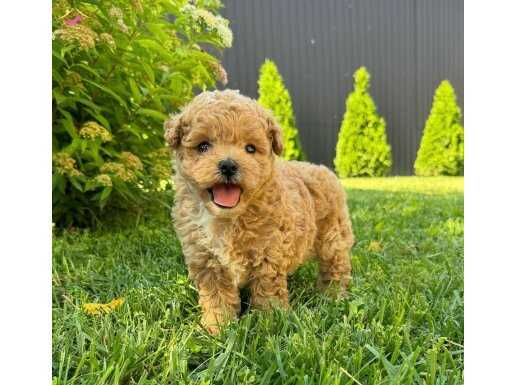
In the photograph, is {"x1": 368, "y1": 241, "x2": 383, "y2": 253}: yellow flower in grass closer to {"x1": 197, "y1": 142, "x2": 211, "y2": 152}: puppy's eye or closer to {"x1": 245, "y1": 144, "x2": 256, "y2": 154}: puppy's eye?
{"x1": 245, "y1": 144, "x2": 256, "y2": 154}: puppy's eye

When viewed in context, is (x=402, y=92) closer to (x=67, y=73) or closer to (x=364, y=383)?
(x=67, y=73)

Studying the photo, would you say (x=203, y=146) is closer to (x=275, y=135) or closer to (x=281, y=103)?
(x=275, y=135)

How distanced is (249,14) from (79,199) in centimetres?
349

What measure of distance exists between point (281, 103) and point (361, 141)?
206 cm

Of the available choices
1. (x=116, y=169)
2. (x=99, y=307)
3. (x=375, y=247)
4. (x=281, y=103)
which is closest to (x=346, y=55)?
(x=281, y=103)

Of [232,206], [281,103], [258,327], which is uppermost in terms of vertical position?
[281,103]

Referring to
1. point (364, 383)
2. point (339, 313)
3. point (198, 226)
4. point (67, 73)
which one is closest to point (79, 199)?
point (67, 73)

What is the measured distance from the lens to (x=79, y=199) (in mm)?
3863

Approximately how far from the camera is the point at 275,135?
87.0 inches

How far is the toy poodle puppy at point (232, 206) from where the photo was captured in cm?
200

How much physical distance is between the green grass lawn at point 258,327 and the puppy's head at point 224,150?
0.52 metres

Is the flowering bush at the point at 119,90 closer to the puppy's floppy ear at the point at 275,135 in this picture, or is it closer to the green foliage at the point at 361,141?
the puppy's floppy ear at the point at 275,135

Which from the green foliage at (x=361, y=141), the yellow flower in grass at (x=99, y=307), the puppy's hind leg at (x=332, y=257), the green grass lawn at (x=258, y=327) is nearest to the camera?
the green grass lawn at (x=258, y=327)

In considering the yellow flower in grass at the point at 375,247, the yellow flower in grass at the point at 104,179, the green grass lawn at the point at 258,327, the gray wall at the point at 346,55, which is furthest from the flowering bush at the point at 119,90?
the gray wall at the point at 346,55
